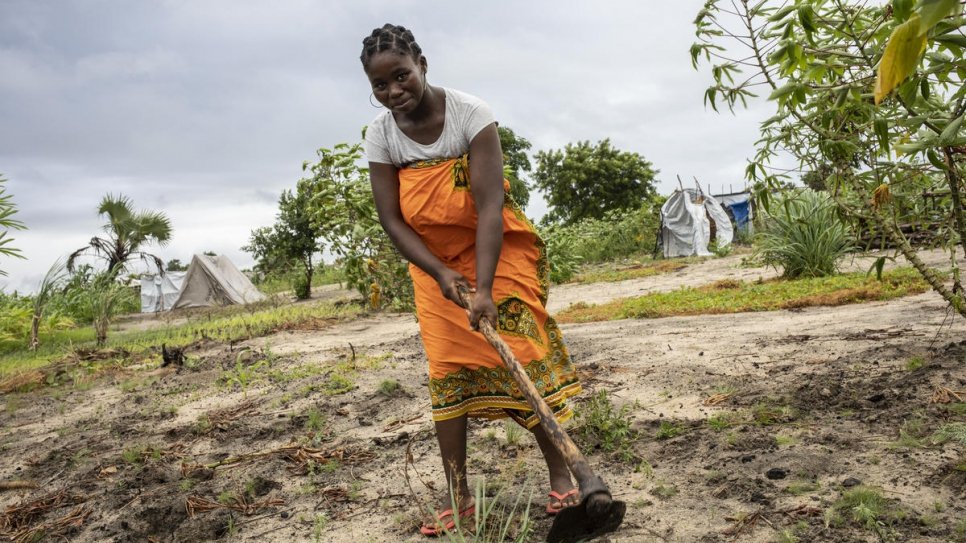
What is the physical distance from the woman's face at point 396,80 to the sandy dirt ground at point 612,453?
1.08 meters

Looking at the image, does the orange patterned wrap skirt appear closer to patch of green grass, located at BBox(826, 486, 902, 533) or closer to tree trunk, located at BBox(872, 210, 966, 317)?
patch of green grass, located at BBox(826, 486, 902, 533)

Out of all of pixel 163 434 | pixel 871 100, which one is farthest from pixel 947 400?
pixel 163 434

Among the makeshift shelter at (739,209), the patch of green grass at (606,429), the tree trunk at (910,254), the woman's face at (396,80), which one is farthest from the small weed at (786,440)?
the makeshift shelter at (739,209)

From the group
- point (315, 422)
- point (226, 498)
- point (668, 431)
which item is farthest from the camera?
point (315, 422)

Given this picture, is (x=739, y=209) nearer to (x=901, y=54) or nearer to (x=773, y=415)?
(x=773, y=415)

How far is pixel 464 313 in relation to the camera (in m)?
2.26

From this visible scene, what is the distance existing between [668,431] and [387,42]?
1.91m

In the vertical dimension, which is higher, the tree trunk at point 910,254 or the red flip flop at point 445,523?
the tree trunk at point 910,254

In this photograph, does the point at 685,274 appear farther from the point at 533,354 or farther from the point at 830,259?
the point at 533,354

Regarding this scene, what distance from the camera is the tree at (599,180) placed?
30.9 m

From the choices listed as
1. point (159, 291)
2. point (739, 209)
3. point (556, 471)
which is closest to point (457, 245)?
point (556, 471)

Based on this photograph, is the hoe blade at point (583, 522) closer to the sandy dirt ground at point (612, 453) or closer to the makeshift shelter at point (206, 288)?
the sandy dirt ground at point (612, 453)

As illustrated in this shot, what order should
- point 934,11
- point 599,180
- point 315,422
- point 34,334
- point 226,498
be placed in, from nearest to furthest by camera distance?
point 934,11 < point 226,498 < point 315,422 < point 34,334 < point 599,180

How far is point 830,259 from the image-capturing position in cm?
852
